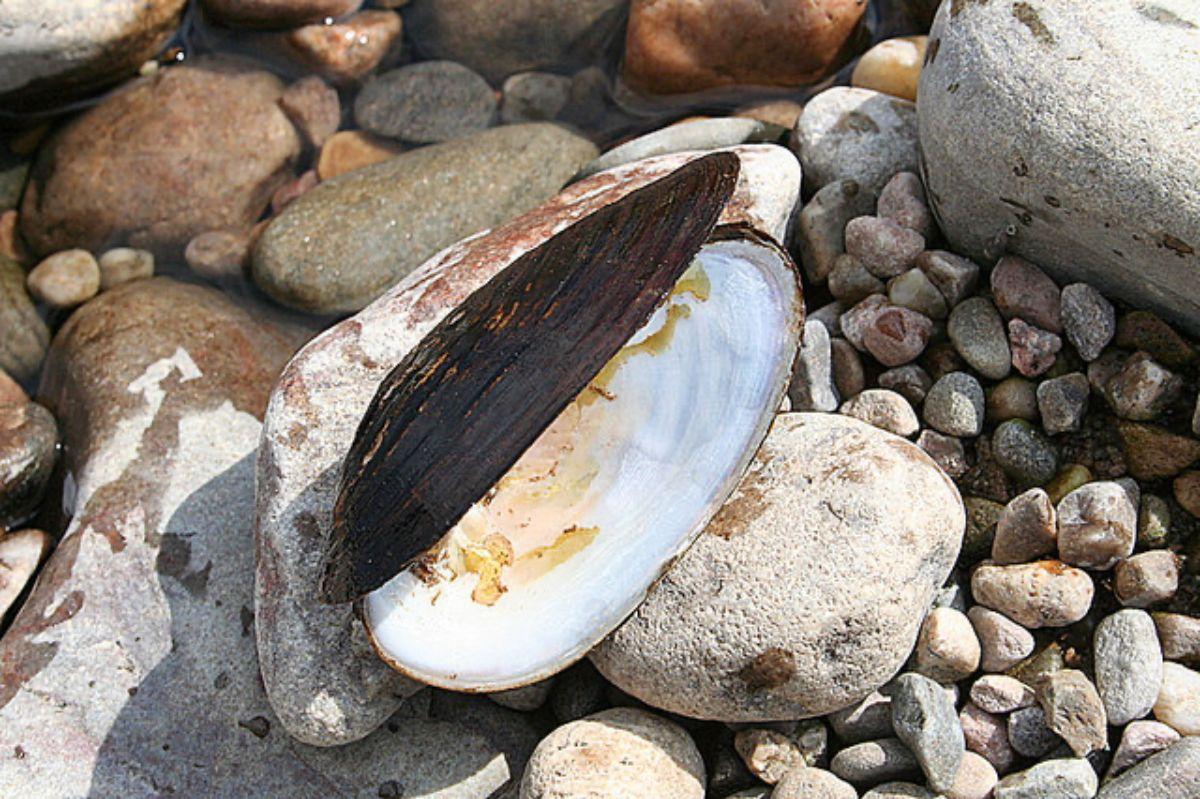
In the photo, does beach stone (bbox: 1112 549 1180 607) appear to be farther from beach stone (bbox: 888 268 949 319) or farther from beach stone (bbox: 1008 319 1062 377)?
beach stone (bbox: 888 268 949 319)

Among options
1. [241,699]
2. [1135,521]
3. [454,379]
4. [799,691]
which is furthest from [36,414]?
[1135,521]

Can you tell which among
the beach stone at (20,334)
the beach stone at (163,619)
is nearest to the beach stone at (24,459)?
the beach stone at (163,619)

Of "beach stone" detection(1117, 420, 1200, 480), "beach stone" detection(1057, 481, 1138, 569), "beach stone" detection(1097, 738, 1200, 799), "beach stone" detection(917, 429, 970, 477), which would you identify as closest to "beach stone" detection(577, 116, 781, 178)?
"beach stone" detection(917, 429, 970, 477)

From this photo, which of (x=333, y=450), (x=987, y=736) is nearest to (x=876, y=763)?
(x=987, y=736)

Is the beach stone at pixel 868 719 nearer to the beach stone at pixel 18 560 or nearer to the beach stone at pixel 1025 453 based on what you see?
the beach stone at pixel 1025 453

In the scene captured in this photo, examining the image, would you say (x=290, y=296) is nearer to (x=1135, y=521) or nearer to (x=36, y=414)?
(x=36, y=414)

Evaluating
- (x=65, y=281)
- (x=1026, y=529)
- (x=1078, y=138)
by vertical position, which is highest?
(x=1078, y=138)

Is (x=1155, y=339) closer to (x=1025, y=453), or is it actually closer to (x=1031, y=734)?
(x=1025, y=453)
